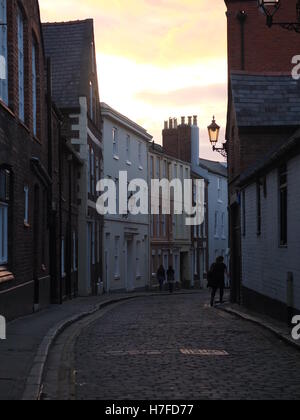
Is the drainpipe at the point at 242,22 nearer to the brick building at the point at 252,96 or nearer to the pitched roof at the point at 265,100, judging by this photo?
the brick building at the point at 252,96

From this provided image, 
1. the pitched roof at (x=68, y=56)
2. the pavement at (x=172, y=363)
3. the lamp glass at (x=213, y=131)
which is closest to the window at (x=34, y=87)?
the lamp glass at (x=213, y=131)

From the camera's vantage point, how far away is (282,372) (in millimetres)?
10695

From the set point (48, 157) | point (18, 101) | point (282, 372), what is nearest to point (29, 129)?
point (18, 101)

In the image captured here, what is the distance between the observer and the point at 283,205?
17766mm

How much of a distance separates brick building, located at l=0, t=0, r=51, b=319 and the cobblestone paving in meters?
2.37

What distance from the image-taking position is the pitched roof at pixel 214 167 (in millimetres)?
66044

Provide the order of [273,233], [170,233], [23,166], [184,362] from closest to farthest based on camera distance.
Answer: [184,362] → [273,233] → [23,166] → [170,233]

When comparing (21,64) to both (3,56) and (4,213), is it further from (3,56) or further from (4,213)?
(4,213)

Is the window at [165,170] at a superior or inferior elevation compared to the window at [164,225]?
superior

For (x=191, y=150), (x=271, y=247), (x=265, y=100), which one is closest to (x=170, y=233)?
(x=191, y=150)

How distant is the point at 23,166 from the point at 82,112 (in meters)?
14.9

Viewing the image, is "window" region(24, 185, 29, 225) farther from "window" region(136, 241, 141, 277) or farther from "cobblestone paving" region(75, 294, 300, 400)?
"window" region(136, 241, 141, 277)

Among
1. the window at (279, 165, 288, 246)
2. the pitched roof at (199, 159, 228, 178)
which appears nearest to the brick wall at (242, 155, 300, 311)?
the window at (279, 165, 288, 246)

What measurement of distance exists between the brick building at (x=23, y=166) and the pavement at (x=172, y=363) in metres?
2.36
